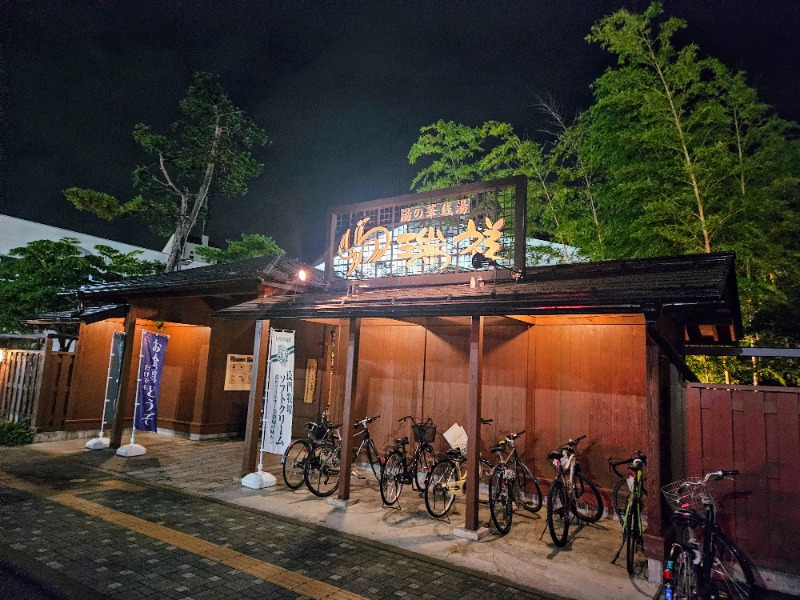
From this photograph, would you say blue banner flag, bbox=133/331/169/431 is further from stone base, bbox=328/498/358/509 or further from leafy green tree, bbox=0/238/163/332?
leafy green tree, bbox=0/238/163/332

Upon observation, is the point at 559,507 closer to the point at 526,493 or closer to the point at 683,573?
the point at 526,493

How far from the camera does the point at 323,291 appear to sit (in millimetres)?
10391

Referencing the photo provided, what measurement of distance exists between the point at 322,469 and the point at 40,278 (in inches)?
591

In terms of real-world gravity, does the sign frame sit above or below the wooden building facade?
above

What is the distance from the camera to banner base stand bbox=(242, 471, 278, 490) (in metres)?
8.62

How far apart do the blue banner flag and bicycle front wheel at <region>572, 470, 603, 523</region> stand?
31.7 ft

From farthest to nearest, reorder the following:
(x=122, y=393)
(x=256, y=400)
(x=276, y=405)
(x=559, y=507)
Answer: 1. (x=122, y=393)
2. (x=256, y=400)
3. (x=276, y=405)
4. (x=559, y=507)

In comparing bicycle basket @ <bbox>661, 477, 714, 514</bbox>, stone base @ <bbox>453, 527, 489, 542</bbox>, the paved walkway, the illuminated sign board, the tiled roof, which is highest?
the illuminated sign board

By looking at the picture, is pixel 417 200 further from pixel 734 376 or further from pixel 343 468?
pixel 734 376

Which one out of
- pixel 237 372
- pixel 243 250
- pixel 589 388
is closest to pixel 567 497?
pixel 589 388

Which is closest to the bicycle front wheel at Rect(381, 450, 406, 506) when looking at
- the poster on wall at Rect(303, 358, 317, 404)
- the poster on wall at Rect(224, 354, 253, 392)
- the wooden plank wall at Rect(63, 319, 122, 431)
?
the poster on wall at Rect(303, 358, 317, 404)

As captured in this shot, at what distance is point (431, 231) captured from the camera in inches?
349

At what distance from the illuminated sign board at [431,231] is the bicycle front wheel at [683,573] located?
4.73m

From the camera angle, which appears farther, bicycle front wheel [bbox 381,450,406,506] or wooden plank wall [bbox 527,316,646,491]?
bicycle front wheel [bbox 381,450,406,506]
